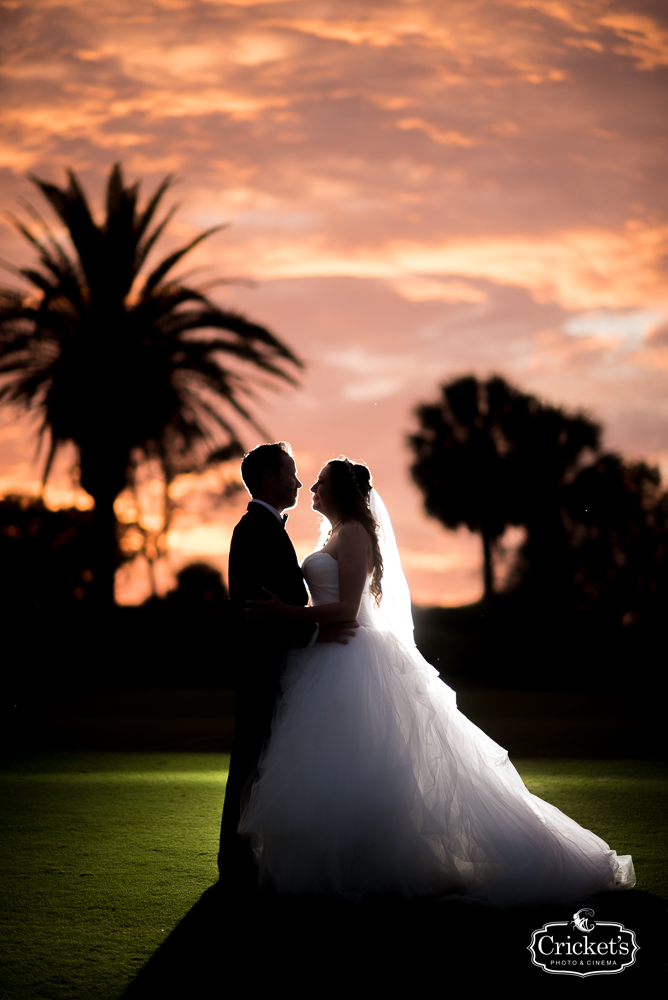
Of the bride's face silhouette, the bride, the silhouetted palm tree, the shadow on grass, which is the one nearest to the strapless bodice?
the bride

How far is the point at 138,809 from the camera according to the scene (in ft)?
23.0

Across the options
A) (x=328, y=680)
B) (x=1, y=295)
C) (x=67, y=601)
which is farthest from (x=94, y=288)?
(x=328, y=680)

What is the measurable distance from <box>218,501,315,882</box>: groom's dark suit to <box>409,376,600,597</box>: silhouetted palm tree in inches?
1113

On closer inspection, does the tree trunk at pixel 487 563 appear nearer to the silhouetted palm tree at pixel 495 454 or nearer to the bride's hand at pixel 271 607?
the silhouetted palm tree at pixel 495 454

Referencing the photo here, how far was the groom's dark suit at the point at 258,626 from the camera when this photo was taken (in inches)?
211

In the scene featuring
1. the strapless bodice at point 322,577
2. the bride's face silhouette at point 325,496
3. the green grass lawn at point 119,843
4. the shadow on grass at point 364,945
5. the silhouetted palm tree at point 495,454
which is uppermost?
the silhouetted palm tree at point 495,454

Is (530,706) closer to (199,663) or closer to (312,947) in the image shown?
(199,663)

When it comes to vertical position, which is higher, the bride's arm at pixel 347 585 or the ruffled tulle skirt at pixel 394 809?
the bride's arm at pixel 347 585

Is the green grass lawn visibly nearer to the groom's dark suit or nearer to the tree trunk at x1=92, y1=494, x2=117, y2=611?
the groom's dark suit

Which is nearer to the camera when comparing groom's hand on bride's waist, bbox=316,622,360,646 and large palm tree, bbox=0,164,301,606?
groom's hand on bride's waist, bbox=316,622,360,646

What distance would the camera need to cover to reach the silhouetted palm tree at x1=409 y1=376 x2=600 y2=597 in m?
33.0

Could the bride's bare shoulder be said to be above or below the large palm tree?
below

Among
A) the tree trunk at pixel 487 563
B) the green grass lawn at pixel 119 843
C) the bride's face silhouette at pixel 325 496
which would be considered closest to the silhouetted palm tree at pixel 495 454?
the tree trunk at pixel 487 563

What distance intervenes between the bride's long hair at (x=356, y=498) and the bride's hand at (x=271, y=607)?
0.60m
